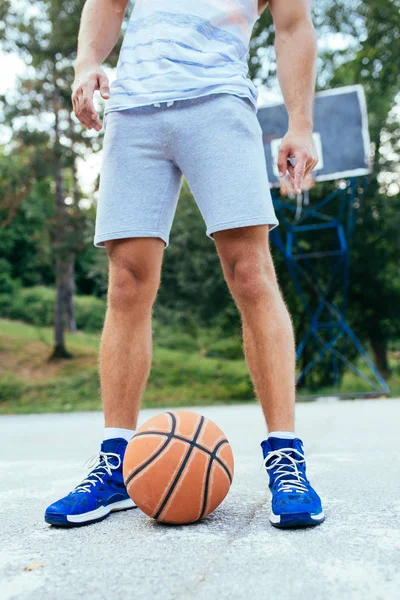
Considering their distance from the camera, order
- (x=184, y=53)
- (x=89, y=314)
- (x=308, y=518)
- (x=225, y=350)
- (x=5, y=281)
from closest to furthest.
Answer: (x=308, y=518) < (x=184, y=53) < (x=225, y=350) < (x=89, y=314) < (x=5, y=281)

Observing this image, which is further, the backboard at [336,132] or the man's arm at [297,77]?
the backboard at [336,132]

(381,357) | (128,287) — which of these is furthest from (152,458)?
(381,357)

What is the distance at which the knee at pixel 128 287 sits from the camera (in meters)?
2.42

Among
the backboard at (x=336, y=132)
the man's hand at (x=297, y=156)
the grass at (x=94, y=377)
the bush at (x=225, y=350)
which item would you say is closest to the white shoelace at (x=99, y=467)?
the man's hand at (x=297, y=156)

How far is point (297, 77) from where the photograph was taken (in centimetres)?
245

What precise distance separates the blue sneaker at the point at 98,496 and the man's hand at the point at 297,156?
1108mm

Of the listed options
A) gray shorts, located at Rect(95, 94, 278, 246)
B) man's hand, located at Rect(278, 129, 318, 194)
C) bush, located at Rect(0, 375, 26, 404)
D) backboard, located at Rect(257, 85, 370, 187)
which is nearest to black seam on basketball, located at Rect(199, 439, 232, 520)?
gray shorts, located at Rect(95, 94, 278, 246)

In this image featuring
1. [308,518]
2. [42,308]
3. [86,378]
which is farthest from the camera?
[42,308]

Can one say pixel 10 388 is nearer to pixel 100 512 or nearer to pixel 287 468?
pixel 100 512

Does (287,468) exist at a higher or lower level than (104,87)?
lower

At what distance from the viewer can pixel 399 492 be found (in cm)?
240

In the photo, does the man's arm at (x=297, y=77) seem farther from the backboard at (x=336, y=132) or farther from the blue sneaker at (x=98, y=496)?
the backboard at (x=336, y=132)

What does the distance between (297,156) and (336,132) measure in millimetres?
8819

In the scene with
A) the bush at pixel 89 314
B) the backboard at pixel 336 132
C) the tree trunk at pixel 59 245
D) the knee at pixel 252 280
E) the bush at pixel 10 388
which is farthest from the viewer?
the bush at pixel 89 314
